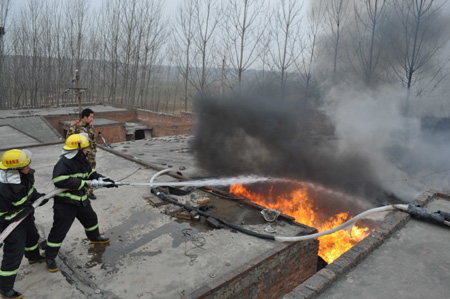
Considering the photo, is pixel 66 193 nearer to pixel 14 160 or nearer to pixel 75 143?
pixel 75 143

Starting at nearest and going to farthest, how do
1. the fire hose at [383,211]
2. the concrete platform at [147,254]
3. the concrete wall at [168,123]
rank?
the concrete platform at [147,254] < the fire hose at [383,211] < the concrete wall at [168,123]

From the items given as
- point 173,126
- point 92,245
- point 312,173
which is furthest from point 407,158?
point 173,126

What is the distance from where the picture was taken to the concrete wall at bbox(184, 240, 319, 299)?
3965 millimetres

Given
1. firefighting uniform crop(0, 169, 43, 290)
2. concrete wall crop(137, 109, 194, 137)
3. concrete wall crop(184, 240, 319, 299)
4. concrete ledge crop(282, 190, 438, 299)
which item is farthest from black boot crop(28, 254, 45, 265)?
concrete wall crop(137, 109, 194, 137)

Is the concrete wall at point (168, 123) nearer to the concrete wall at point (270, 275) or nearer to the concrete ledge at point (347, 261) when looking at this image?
the concrete wall at point (270, 275)

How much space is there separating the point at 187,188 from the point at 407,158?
883 centimetres

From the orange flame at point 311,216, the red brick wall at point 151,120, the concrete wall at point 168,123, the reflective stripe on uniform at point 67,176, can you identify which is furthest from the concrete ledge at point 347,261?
the concrete wall at point 168,123

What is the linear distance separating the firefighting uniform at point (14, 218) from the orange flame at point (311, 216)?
5.56 meters

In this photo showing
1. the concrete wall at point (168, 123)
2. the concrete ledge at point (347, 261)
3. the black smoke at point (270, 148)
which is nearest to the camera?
the concrete ledge at point (347, 261)

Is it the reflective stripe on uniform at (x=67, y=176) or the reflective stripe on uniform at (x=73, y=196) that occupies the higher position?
the reflective stripe on uniform at (x=67, y=176)

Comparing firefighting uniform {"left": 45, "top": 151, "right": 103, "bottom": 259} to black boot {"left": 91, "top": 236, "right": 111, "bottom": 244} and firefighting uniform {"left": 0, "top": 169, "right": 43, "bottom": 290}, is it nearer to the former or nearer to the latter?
firefighting uniform {"left": 0, "top": 169, "right": 43, "bottom": 290}

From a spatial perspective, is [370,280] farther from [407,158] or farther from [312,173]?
[407,158]

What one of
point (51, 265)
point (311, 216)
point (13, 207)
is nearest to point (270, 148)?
point (311, 216)

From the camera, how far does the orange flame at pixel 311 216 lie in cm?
739
